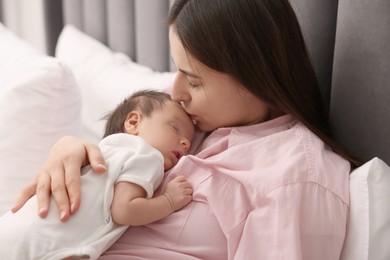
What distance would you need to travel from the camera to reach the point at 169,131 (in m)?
1.02

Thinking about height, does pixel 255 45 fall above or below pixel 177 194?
above

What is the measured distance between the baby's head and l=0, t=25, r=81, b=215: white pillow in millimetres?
276

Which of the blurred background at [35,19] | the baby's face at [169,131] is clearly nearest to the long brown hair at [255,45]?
the baby's face at [169,131]

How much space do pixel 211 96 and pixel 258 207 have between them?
0.22 metres

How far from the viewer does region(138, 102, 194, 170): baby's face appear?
102 centimetres

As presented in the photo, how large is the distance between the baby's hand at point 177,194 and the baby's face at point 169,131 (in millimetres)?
77

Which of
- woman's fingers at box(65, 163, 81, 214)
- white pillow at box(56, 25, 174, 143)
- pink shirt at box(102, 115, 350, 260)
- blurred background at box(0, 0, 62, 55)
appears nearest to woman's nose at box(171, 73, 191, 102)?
pink shirt at box(102, 115, 350, 260)

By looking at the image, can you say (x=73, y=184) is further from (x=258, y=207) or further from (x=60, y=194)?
(x=258, y=207)

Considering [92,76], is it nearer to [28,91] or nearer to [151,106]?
[28,91]

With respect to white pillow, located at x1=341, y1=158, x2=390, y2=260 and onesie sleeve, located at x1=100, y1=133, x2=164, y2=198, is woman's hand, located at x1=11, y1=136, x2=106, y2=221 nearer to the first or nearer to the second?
onesie sleeve, located at x1=100, y1=133, x2=164, y2=198

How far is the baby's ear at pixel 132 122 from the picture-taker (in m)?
1.05

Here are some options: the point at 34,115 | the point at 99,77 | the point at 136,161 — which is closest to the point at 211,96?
the point at 136,161

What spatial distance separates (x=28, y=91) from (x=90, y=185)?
495 mm

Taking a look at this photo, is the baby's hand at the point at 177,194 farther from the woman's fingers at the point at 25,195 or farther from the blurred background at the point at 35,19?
the blurred background at the point at 35,19
